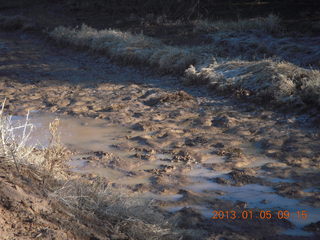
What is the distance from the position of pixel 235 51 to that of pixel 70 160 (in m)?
5.84

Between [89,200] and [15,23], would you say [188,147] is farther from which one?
[15,23]

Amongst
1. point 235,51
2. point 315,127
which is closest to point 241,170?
point 315,127

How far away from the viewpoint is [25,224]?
346cm

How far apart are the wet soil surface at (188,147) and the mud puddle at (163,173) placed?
0.4 inches

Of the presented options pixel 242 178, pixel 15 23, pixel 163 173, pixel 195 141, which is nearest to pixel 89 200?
pixel 163 173

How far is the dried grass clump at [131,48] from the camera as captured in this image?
415 inches

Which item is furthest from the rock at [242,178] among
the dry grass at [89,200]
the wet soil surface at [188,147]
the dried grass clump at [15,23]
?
the dried grass clump at [15,23]

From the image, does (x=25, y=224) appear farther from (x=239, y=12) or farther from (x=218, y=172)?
(x=239, y=12)

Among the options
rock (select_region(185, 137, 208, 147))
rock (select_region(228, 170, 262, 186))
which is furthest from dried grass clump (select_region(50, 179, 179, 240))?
rock (select_region(185, 137, 208, 147))

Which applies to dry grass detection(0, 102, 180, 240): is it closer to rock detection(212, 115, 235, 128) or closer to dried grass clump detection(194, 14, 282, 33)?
rock detection(212, 115, 235, 128)

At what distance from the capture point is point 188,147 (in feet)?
20.9

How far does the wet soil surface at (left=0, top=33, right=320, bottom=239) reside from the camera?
4.68 meters

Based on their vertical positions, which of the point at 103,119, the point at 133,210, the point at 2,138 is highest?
the point at 2,138

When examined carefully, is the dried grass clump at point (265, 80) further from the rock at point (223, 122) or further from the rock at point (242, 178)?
the rock at point (242, 178)
